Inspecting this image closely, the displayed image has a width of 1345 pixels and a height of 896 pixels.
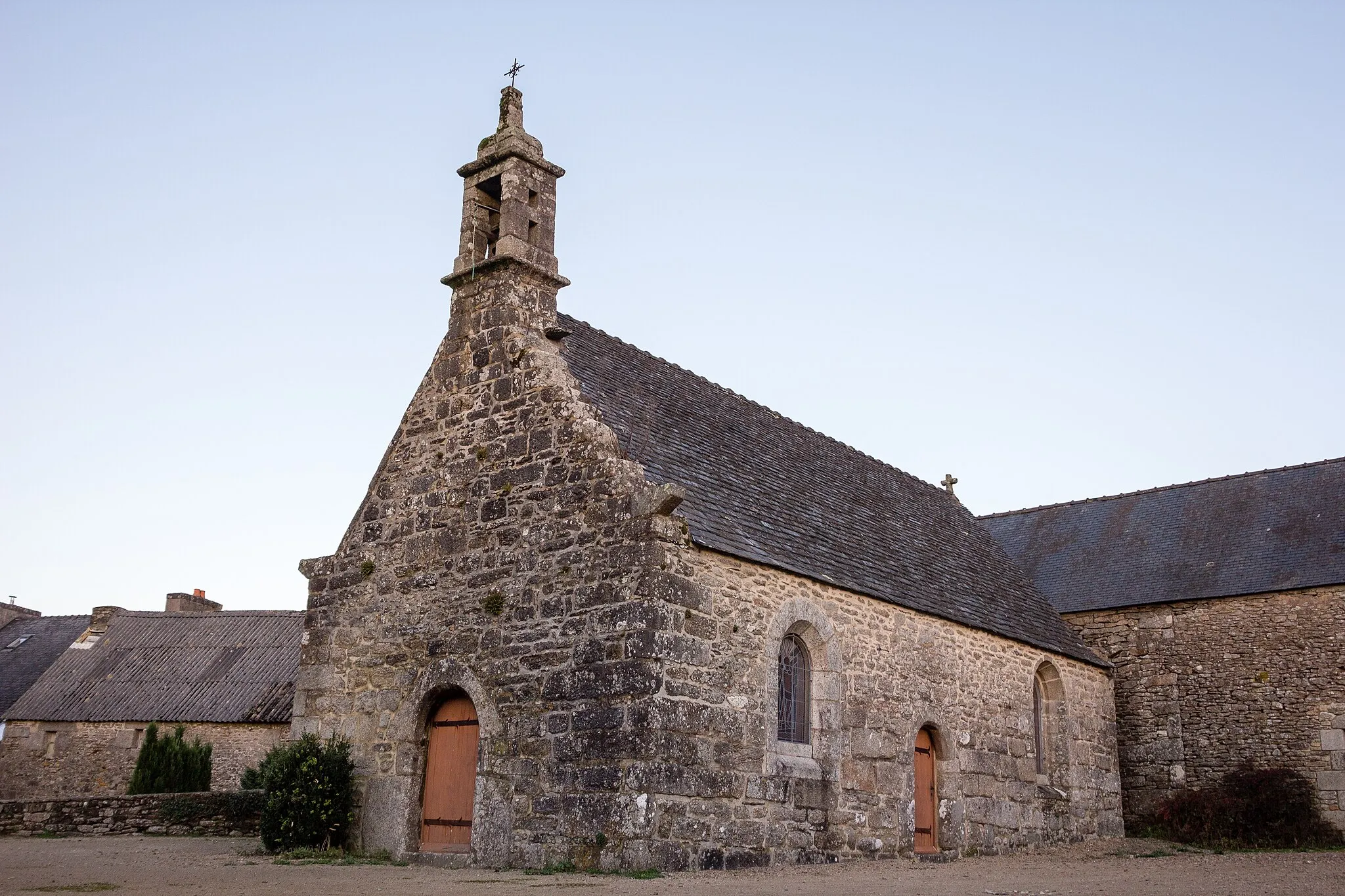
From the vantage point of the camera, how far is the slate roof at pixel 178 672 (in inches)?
1003

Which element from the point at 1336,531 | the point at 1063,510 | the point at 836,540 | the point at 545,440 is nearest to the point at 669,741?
the point at 545,440

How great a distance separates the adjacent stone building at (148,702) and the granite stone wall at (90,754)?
2 cm

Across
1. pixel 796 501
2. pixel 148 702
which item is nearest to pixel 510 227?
pixel 796 501

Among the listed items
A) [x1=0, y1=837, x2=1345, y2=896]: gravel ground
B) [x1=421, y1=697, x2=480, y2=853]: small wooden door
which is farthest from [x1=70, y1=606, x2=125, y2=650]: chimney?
[x1=421, y1=697, x2=480, y2=853]: small wooden door

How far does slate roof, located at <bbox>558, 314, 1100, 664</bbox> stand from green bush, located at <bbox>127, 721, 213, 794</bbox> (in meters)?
14.0

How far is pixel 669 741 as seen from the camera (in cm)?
1084

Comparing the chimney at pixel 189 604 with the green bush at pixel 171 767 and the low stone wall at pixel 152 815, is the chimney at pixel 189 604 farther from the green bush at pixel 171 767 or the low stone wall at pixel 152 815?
the low stone wall at pixel 152 815

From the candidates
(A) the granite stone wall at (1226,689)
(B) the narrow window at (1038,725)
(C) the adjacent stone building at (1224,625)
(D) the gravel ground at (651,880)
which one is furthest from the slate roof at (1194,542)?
(D) the gravel ground at (651,880)

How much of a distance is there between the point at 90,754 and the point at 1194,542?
79.4 ft

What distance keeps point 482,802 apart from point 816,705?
3833 mm

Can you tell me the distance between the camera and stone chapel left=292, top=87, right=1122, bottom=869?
11.2 metres

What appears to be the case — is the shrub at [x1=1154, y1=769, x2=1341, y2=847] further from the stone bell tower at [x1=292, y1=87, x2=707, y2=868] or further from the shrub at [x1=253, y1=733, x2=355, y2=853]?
the shrub at [x1=253, y1=733, x2=355, y2=853]

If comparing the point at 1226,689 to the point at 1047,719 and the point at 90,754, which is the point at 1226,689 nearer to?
the point at 1047,719

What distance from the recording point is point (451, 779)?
1263 cm
